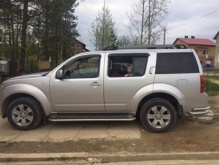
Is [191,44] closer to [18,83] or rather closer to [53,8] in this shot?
[53,8]

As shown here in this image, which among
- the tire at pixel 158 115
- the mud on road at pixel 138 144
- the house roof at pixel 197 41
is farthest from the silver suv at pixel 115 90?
the house roof at pixel 197 41

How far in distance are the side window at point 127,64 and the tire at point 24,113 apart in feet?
6.12

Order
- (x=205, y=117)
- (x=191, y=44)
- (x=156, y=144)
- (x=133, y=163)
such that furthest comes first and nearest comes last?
1. (x=191, y=44)
2. (x=205, y=117)
3. (x=156, y=144)
4. (x=133, y=163)

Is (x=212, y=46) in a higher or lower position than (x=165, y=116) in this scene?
higher

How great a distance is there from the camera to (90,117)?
21.9ft

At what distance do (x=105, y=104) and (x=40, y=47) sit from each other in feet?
80.7

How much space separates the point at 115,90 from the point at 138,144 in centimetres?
136

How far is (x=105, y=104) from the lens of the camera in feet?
21.8

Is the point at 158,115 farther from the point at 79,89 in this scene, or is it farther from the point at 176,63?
the point at 79,89

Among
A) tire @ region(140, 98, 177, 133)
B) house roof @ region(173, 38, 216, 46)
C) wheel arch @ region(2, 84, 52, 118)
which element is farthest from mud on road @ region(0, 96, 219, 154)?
house roof @ region(173, 38, 216, 46)

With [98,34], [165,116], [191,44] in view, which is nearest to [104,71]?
[165,116]

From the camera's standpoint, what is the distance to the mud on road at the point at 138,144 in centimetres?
551

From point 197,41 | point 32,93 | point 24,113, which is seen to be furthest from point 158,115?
point 197,41

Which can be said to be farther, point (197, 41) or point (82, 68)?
point (197, 41)
